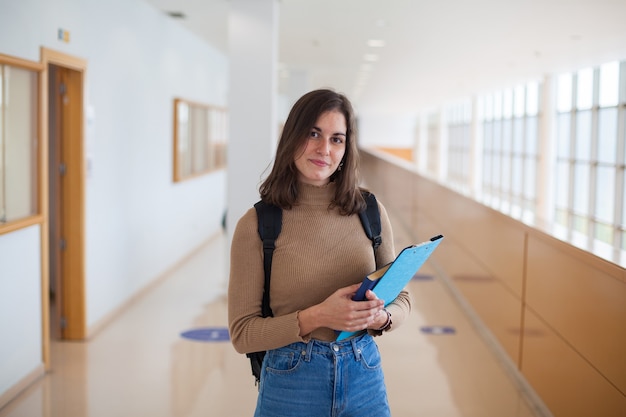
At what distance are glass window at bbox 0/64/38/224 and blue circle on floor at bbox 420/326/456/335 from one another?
13.0 ft

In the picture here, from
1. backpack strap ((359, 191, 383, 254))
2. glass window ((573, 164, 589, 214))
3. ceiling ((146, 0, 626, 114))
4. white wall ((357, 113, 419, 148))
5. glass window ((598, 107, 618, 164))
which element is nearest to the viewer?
backpack strap ((359, 191, 383, 254))

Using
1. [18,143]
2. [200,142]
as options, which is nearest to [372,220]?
[18,143]

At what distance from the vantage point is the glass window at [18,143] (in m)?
5.03

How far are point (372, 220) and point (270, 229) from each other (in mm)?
327

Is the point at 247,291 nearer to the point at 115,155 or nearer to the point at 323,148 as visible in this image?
the point at 323,148

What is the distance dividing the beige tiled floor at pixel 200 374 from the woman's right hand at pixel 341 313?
10.7 ft

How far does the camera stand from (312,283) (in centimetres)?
207

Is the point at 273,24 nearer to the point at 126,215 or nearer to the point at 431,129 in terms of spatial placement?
the point at 126,215

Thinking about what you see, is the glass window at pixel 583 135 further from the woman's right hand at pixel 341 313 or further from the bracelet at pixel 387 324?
the woman's right hand at pixel 341 313

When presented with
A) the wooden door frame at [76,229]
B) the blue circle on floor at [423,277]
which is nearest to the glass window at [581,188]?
the blue circle on floor at [423,277]

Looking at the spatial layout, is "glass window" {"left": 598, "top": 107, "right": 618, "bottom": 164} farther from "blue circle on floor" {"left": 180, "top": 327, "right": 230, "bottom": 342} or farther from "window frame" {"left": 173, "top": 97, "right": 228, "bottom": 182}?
"blue circle on floor" {"left": 180, "top": 327, "right": 230, "bottom": 342}

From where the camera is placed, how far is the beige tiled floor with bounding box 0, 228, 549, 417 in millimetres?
5145

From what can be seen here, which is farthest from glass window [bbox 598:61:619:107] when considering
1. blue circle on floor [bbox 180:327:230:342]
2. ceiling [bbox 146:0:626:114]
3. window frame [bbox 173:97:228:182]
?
blue circle on floor [bbox 180:327:230:342]

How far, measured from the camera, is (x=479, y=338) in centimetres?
719
